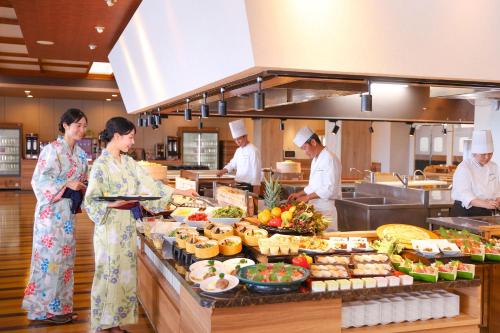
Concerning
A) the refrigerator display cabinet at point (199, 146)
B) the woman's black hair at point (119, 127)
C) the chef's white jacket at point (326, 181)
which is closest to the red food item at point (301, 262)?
the woman's black hair at point (119, 127)

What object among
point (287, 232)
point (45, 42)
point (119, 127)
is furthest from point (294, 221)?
point (45, 42)

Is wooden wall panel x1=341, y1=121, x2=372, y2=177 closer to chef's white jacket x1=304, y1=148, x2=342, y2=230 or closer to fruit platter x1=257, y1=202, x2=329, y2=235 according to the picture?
chef's white jacket x1=304, y1=148, x2=342, y2=230

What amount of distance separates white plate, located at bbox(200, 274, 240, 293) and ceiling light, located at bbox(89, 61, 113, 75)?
905 centimetres

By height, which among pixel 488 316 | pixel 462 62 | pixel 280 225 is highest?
pixel 462 62

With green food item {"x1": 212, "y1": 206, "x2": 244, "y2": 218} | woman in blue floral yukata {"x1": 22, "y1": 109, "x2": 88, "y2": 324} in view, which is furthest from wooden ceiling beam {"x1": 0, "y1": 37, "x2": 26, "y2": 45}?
green food item {"x1": 212, "y1": 206, "x2": 244, "y2": 218}

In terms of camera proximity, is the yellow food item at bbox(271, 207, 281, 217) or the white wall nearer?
the yellow food item at bbox(271, 207, 281, 217)

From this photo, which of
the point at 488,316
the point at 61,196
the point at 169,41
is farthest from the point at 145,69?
the point at 488,316

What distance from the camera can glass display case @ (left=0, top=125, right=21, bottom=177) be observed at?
15266 mm

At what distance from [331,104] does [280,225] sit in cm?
326

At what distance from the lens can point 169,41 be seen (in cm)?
456

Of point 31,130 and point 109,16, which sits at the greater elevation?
point 109,16

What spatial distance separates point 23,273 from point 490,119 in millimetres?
5575

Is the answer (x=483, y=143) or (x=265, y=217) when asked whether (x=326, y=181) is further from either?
(x=265, y=217)

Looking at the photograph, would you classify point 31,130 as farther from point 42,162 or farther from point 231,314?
point 231,314
